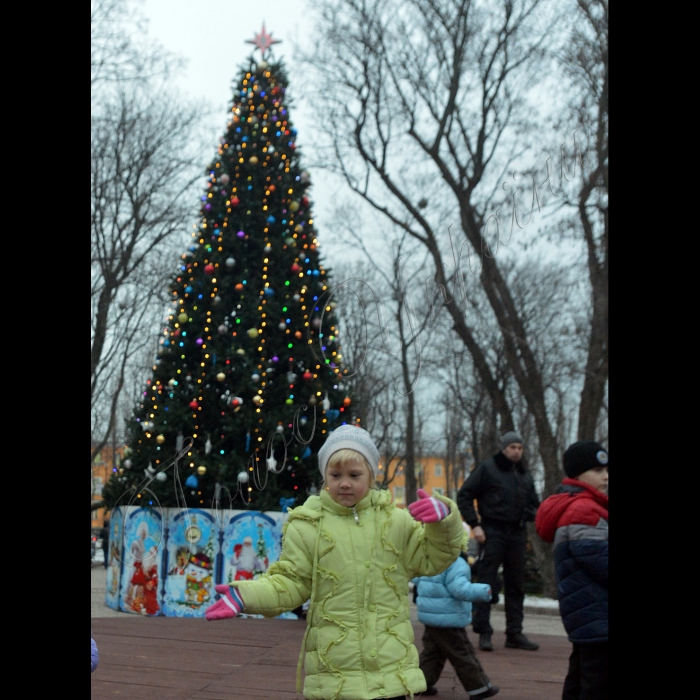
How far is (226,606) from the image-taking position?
3.62 m

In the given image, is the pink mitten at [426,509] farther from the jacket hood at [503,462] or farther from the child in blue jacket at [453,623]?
the jacket hood at [503,462]

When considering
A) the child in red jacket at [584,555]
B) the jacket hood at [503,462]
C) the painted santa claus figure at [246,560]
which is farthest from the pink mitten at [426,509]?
the painted santa claus figure at [246,560]

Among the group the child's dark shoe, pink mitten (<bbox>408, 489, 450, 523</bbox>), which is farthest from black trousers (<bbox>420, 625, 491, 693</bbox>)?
the child's dark shoe

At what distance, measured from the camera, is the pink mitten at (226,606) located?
11.8ft

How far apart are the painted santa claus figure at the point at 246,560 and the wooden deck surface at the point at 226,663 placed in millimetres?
709

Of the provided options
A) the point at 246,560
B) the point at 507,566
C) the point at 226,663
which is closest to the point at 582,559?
the point at 226,663

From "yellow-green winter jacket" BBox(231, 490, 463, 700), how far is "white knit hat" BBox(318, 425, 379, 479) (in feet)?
0.53

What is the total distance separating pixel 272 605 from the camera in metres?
3.80

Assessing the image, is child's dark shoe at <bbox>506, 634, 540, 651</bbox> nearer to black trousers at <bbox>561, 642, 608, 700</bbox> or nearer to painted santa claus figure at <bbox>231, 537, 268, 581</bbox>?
painted santa claus figure at <bbox>231, 537, 268, 581</bbox>

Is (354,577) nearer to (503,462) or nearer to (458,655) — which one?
(458,655)

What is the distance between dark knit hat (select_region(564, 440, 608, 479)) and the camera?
14.5 feet

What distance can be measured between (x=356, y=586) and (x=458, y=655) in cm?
222
